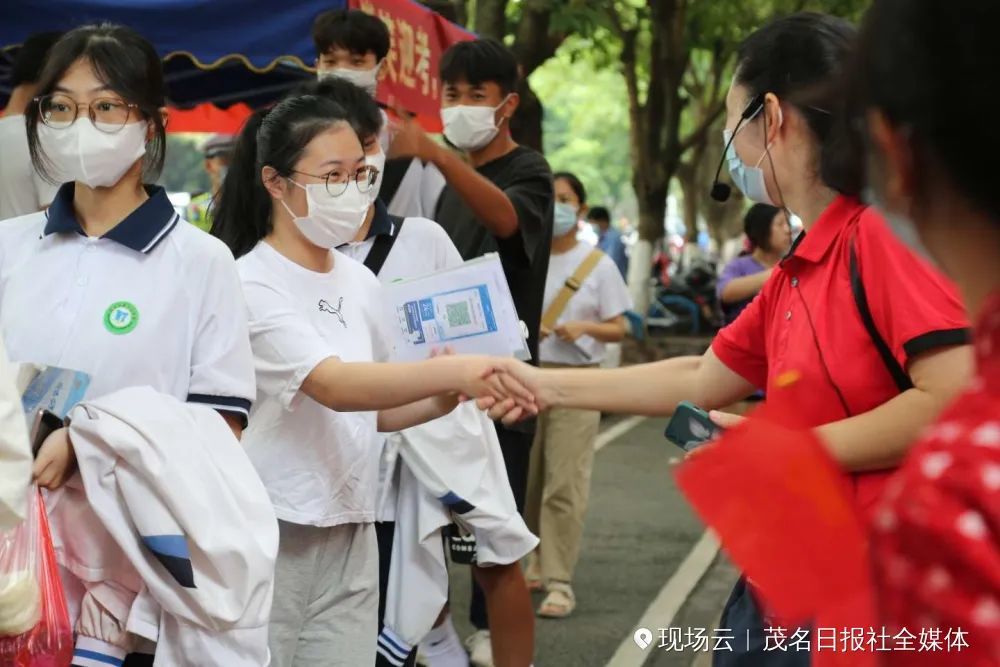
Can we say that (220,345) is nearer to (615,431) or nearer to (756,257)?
(756,257)

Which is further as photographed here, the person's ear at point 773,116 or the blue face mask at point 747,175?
the blue face mask at point 747,175

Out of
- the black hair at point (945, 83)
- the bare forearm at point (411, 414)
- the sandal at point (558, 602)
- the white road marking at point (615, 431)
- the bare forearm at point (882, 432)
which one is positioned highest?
the black hair at point (945, 83)

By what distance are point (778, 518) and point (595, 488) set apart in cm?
924

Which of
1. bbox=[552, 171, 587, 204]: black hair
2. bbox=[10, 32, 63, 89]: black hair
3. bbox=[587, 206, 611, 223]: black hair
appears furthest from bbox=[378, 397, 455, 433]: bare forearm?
bbox=[587, 206, 611, 223]: black hair

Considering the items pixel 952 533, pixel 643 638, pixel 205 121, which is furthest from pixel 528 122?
pixel 952 533

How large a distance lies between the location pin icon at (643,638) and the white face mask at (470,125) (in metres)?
2.44

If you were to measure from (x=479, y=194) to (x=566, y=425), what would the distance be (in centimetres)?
266

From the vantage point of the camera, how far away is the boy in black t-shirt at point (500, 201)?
4.96 meters

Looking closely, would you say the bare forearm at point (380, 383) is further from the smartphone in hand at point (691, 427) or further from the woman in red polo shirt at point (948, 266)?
the woman in red polo shirt at point (948, 266)

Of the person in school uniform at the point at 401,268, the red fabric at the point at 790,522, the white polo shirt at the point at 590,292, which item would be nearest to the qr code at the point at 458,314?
the person in school uniform at the point at 401,268

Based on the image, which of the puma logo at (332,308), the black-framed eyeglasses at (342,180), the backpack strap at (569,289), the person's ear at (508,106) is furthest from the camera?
the backpack strap at (569,289)

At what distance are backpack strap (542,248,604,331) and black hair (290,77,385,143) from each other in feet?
11.1

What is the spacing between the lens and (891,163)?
1.36 meters

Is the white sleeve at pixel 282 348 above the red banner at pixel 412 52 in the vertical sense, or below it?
below
